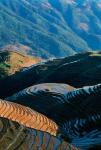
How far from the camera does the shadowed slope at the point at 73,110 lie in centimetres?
778

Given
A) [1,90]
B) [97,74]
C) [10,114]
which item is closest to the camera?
[10,114]

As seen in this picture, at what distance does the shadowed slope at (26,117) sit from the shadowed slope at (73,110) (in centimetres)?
27

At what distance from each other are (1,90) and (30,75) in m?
1.42

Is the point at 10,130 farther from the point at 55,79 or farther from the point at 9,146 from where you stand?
the point at 55,79

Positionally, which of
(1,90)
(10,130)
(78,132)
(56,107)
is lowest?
(10,130)

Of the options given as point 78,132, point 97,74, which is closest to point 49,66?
point 97,74

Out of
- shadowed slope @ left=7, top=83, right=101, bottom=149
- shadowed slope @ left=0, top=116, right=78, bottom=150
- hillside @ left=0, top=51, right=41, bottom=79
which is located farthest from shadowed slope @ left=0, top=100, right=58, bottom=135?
hillside @ left=0, top=51, right=41, bottom=79

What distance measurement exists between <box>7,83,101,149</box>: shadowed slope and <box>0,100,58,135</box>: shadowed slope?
0.87 feet

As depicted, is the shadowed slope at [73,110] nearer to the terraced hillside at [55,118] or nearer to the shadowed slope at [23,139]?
the terraced hillside at [55,118]

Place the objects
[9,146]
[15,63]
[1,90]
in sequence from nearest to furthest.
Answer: [9,146], [1,90], [15,63]

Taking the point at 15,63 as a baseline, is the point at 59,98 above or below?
below

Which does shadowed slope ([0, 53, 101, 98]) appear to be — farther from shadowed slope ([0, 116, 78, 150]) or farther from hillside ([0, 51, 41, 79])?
shadowed slope ([0, 116, 78, 150])

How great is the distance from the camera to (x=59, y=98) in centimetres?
1022

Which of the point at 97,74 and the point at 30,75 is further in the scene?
the point at 30,75
